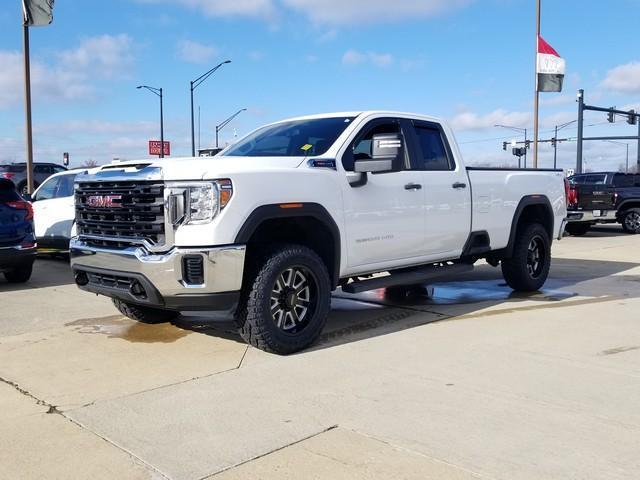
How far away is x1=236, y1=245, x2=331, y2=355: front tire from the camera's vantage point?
5203 millimetres

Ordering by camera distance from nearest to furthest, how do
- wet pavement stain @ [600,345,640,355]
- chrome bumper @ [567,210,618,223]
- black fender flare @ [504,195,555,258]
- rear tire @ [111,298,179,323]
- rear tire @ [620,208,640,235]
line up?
wet pavement stain @ [600,345,640,355]
rear tire @ [111,298,179,323]
black fender flare @ [504,195,555,258]
chrome bumper @ [567,210,618,223]
rear tire @ [620,208,640,235]

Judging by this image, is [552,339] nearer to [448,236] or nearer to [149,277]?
[448,236]

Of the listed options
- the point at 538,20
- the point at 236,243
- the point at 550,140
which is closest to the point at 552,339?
the point at 236,243

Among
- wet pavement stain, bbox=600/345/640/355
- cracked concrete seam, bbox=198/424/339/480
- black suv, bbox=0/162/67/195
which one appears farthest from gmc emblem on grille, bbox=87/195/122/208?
black suv, bbox=0/162/67/195

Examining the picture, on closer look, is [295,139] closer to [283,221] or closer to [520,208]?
[283,221]

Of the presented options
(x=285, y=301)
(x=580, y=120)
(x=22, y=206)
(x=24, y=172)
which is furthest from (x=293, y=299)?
(x=580, y=120)

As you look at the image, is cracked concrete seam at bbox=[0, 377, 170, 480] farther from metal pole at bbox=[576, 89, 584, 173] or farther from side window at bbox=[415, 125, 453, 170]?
metal pole at bbox=[576, 89, 584, 173]

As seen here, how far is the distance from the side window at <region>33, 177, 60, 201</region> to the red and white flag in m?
17.6

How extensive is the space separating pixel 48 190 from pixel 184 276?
8.37 metres

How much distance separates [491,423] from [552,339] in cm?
234

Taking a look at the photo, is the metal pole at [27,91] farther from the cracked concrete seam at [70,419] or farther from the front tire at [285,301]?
the front tire at [285,301]

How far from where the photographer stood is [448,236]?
7.09m

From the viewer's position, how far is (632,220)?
64.0 ft

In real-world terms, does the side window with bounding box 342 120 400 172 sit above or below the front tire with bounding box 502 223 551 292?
above
